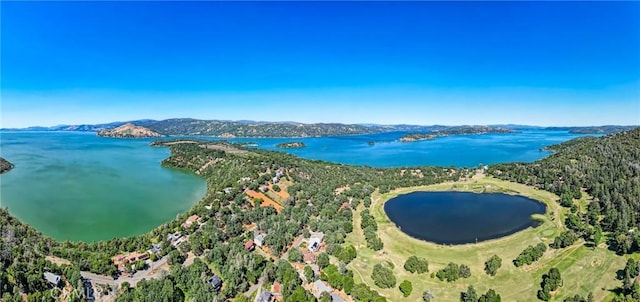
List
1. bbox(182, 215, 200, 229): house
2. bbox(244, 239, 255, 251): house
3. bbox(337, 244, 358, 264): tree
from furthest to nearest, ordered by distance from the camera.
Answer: bbox(182, 215, 200, 229): house, bbox(244, 239, 255, 251): house, bbox(337, 244, 358, 264): tree


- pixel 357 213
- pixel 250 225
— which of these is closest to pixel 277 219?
pixel 250 225

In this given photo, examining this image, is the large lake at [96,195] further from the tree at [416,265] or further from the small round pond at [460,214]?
the small round pond at [460,214]

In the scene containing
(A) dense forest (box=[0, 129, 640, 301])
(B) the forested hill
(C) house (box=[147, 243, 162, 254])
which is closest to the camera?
(A) dense forest (box=[0, 129, 640, 301])

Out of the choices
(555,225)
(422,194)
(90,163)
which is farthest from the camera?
(90,163)

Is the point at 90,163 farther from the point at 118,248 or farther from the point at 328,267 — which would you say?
the point at 328,267

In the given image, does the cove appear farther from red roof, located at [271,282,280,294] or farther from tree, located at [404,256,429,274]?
tree, located at [404,256,429,274]

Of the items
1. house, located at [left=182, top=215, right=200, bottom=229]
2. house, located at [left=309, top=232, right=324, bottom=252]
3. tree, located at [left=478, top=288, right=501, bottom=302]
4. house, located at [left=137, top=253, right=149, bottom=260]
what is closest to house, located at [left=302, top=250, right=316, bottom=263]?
house, located at [left=309, top=232, right=324, bottom=252]
